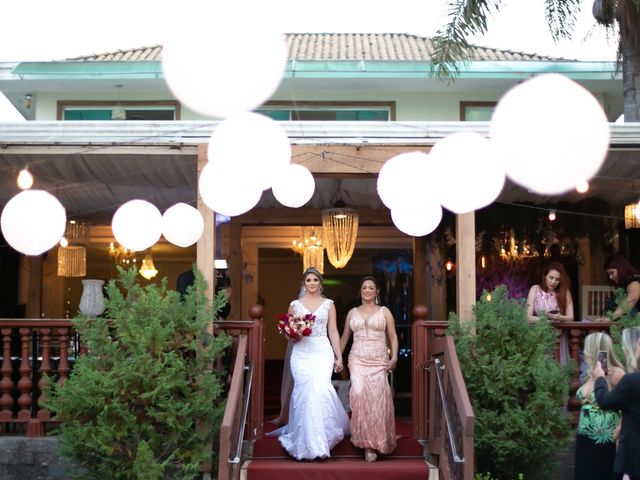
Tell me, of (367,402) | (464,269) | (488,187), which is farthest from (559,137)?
(367,402)

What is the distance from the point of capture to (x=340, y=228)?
1187 centimetres

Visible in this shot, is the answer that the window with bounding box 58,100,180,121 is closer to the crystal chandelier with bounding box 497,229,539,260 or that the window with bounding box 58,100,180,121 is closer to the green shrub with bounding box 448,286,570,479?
the crystal chandelier with bounding box 497,229,539,260

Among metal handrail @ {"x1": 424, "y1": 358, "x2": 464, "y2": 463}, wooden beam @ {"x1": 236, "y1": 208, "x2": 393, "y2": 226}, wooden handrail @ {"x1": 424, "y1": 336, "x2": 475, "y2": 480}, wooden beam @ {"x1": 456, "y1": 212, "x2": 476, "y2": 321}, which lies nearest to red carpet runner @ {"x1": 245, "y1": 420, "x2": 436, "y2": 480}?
wooden handrail @ {"x1": 424, "y1": 336, "x2": 475, "y2": 480}

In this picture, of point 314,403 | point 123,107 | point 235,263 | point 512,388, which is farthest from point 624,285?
point 123,107

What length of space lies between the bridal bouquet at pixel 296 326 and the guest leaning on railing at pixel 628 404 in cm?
316

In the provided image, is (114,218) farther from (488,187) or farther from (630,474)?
(630,474)

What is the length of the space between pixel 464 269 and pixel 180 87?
27.3 feet

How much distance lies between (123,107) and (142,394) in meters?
9.27

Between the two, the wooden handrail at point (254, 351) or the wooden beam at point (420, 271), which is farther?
the wooden beam at point (420, 271)

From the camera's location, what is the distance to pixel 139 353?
25.4 ft

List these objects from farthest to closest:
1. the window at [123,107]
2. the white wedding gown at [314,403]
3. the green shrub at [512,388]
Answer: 1. the window at [123,107]
2. the white wedding gown at [314,403]
3. the green shrub at [512,388]

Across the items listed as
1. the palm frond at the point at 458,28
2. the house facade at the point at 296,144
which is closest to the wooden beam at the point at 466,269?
the house facade at the point at 296,144

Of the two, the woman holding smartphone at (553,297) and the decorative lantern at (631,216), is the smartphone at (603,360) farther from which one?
the decorative lantern at (631,216)

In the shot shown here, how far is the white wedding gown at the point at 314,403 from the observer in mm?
8195
